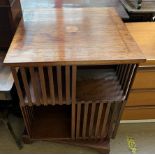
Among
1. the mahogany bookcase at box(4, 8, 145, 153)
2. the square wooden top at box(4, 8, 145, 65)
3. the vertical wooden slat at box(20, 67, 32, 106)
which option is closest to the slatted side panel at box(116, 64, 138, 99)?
the mahogany bookcase at box(4, 8, 145, 153)

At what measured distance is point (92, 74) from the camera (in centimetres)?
118

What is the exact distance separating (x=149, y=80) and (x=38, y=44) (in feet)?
2.22

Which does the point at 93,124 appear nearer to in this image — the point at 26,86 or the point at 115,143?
the point at 115,143

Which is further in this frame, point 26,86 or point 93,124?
point 93,124

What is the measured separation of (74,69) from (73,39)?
0.52 feet

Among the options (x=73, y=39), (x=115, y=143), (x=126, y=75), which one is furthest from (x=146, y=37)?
(x=115, y=143)

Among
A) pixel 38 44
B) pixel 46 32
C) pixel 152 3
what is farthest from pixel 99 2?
pixel 38 44

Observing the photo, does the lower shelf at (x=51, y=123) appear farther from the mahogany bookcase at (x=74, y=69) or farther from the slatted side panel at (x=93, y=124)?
the slatted side panel at (x=93, y=124)

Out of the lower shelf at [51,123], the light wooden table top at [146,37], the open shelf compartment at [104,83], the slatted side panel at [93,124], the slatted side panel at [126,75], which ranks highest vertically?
the light wooden table top at [146,37]

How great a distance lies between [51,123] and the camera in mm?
1301

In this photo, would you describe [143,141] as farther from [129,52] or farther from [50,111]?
[129,52]

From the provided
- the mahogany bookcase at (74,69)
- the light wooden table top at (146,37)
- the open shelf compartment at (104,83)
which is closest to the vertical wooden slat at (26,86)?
the mahogany bookcase at (74,69)

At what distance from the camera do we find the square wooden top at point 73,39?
0.78 meters

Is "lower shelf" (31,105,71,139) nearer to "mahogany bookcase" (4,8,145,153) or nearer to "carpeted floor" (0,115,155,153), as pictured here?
"mahogany bookcase" (4,8,145,153)
